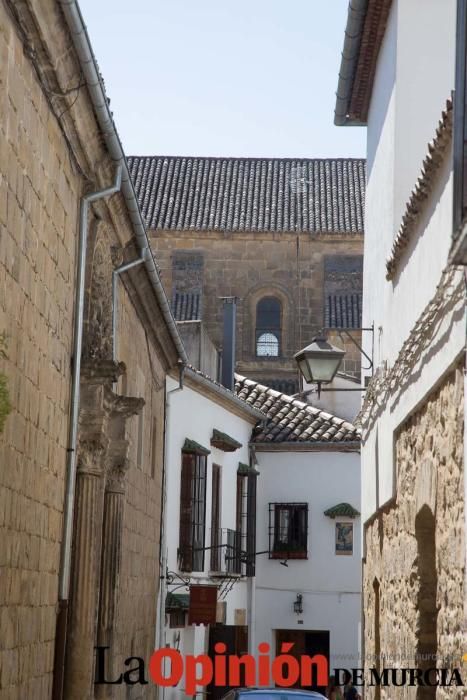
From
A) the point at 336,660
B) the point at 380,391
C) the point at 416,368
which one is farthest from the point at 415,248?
the point at 336,660

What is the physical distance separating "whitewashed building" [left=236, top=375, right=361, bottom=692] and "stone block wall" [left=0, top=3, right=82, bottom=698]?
1788 centimetres

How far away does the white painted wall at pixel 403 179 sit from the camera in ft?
33.5

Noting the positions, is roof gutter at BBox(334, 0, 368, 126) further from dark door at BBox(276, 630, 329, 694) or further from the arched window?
the arched window

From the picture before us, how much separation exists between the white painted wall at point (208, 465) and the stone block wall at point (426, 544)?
346 inches

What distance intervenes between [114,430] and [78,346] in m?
3.07

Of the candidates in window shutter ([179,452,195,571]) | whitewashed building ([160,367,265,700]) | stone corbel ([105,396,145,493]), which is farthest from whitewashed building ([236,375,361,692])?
stone corbel ([105,396,145,493])

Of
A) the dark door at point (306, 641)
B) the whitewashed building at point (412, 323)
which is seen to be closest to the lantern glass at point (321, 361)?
the whitewashed building at point (412, 323)

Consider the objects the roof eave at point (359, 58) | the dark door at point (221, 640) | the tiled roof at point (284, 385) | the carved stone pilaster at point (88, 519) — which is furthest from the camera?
the tiled roof at point (284, 385)

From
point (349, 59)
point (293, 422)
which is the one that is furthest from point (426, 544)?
point (293, 422)

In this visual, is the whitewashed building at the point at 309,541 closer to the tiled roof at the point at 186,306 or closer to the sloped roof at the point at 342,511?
the sloped roof at the point at 342,511

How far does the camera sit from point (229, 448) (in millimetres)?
26312

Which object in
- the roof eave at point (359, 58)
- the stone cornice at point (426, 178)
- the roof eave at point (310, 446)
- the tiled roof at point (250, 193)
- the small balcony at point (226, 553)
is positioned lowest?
the small balcony at point (226, 553)

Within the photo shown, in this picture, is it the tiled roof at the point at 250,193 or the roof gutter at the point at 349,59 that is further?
the tiled roof at the point at 250,193

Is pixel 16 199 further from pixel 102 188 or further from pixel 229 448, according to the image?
pixel 229 448
